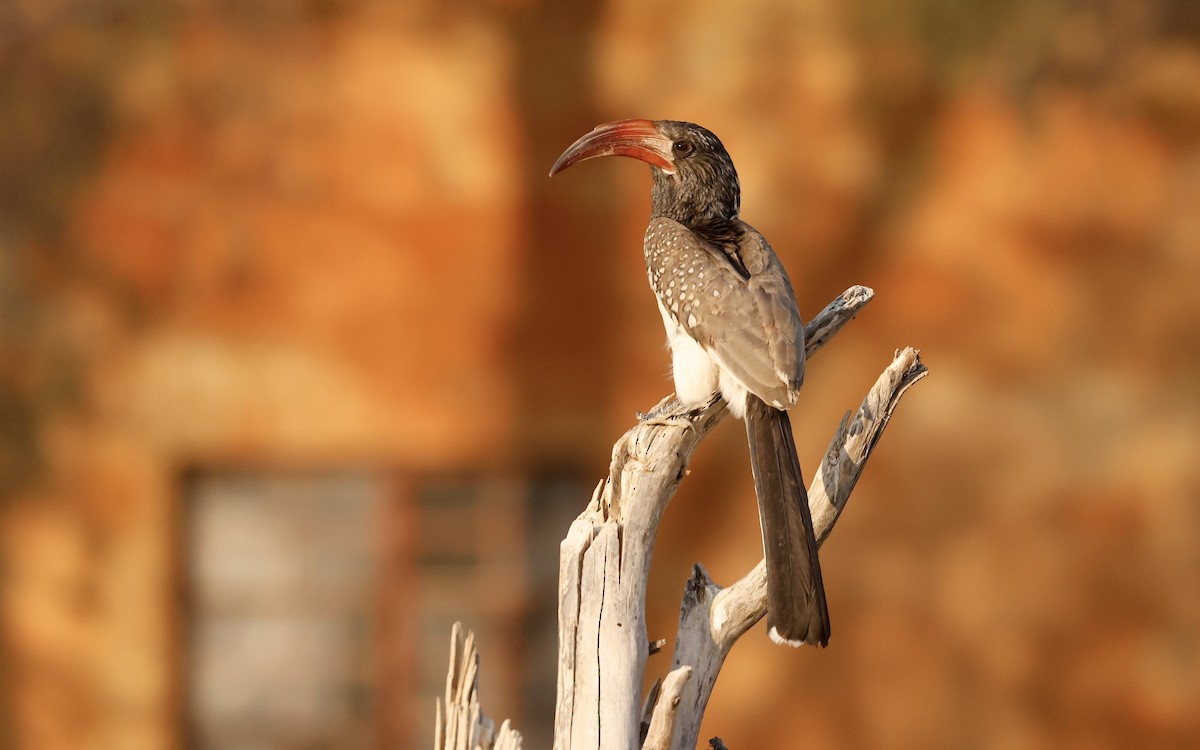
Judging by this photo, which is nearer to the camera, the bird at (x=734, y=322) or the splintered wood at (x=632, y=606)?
the bird at (x=734, y=322)

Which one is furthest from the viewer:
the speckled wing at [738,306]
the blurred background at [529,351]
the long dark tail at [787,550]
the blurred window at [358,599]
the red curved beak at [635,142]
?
the blurred window at [358,599]

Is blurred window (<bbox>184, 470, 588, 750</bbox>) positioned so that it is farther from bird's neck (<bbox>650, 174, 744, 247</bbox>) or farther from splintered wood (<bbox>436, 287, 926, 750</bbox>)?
splintered wood (<bbox>436, 287, 926, 750</bbox>)

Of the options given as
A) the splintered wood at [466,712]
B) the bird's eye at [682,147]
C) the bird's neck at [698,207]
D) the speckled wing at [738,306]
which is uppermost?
the bird's eye at [682,147]

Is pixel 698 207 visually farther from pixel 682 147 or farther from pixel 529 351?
pixel 529 351

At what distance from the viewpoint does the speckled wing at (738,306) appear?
2.78m

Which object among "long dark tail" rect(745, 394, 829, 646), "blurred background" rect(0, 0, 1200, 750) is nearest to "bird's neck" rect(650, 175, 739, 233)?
"long dark tail" rect(745, 394, 829, 646)

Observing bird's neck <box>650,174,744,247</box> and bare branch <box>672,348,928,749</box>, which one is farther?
bird's neck <box>650,174,744,247</box>

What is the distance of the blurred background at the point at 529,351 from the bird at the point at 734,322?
157cm

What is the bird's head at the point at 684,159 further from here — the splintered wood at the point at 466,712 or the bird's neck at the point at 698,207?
the splintered wood at the point at 466,712

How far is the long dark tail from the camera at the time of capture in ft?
8.41

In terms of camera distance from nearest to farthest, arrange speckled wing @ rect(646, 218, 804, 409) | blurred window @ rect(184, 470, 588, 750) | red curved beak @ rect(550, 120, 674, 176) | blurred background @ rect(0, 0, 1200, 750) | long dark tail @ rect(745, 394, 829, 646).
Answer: long dark tail @ rect(745, 394, 829, 646), speckled wing @ rect(646, 218, 804, 409), red curved beak @ rect(550, 120, 674, 176), blurred background @ rect(0, 0, 1200, 750), blurred window @ rect(184, 470, 588, 750)

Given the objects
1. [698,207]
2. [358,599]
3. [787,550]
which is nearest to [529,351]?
[358,599]

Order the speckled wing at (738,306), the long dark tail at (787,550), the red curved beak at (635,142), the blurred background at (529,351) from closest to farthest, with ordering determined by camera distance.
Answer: the long dark tail at (787,550), the speckled wing at (738,306), the red curved beak at (635,142), the blurred background at (529,351)

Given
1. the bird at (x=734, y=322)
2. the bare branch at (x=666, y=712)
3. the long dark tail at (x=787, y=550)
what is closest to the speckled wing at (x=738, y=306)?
the bird at (x=734, y=322)
